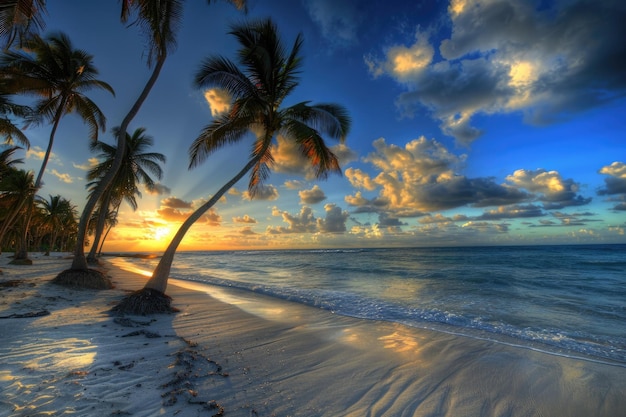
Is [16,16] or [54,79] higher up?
[54,79]

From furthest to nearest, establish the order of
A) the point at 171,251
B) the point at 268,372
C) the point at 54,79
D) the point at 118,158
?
the point at 54,79
the point at 118,158
the point at 171,251
the point at 268,372

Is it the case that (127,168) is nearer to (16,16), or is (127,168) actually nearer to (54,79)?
(54,79)

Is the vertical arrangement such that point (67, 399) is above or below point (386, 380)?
above

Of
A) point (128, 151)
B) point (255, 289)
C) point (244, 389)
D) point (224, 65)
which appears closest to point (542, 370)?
point (244, 389)

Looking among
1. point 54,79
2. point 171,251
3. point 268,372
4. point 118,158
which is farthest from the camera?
point 54,79

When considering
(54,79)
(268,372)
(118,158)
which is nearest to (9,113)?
(54,79)

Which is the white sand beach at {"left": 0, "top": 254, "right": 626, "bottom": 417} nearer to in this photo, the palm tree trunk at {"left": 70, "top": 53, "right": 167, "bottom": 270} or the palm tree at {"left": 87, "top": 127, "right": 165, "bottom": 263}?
the palm tree trunk at {"left": 70, "top": 53, "right": 167, "bottom": 270}

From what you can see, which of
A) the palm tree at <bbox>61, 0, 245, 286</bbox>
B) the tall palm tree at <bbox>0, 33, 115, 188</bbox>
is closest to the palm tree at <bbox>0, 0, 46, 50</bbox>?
the palm tree at <bbox>61, 0, 245, 286</bbox>

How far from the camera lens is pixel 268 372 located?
352 cm

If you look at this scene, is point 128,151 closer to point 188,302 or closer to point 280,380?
point 188,302

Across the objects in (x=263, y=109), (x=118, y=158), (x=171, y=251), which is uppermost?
(x=263, y=109)

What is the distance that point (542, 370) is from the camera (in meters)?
4.06

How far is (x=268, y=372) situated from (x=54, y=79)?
53.9ft

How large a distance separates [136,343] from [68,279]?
667 centimetres
